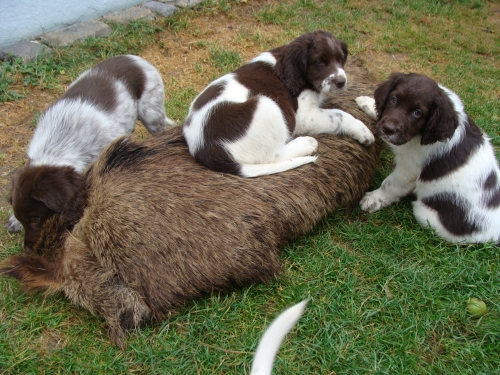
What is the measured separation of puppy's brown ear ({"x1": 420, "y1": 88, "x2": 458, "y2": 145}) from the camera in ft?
11.4

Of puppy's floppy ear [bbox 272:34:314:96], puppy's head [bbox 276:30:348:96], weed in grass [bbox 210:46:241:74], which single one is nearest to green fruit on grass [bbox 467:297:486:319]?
puppy's head [bbox 276:30:348:96]

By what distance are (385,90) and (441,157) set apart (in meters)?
0.71

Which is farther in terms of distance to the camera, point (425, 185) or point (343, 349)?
point (425, 185)

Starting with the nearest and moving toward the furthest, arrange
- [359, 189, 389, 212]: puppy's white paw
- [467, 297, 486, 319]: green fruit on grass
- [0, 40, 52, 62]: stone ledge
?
[467, 297, 486, 319]: green fruit on grass, [359, 189, 389, 212]: puppy's white paw, [0, 40, 52, 62]: stone ledge

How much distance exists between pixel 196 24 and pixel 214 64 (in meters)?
1.28

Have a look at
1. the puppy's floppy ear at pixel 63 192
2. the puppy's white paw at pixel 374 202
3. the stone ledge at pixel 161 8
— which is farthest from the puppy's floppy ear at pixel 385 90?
the stone ledge at pixel 161 8

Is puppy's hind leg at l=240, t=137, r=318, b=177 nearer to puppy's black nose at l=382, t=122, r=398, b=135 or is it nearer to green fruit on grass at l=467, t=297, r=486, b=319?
puppy's black nose at l=382, t=122, r=398, b=135

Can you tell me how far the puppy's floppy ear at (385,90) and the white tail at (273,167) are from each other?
68 cm

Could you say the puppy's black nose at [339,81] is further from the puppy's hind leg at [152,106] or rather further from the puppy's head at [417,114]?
the puppy's hind leg at [152,106]

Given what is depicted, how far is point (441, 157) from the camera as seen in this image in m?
3.74

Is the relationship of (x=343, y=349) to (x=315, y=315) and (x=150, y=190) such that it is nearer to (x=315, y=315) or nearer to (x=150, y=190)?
(x=315, y=315)

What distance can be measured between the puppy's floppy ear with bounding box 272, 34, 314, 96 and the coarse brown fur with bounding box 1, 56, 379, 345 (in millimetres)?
818

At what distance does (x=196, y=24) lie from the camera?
7484 millimetres

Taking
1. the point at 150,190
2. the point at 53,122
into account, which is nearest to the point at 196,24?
the point at 53,122
